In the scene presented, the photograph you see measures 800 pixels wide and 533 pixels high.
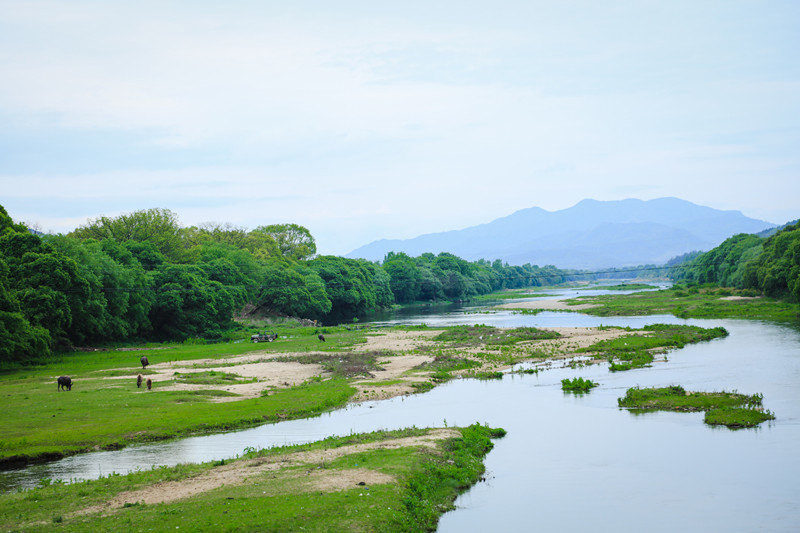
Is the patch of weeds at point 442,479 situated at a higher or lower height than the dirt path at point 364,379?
lower

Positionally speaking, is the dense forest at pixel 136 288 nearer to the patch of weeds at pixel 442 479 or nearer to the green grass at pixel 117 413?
the green grass at pixel 117 413

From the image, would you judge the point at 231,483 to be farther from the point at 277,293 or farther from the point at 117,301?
the point at 277,293

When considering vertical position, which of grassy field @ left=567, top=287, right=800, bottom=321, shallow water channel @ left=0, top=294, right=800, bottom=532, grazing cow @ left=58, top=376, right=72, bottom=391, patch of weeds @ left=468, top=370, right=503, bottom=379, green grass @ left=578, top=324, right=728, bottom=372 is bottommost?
shallow water channel @ left=0, top=294, right=800, bottom=532

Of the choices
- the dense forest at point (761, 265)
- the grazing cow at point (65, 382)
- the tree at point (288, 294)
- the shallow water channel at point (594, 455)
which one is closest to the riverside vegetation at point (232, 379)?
the grazing cow at point (65, 382)

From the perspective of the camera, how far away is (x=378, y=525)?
1944cm

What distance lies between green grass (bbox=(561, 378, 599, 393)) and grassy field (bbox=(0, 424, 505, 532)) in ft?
52.4

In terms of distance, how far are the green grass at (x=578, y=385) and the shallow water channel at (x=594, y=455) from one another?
0.63 metres

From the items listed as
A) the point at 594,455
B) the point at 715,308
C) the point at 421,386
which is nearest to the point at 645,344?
the point at 421,386

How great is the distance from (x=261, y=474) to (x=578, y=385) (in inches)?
1037

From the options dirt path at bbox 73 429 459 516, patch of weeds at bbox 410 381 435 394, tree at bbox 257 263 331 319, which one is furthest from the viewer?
tree at bbox 257 263 331 319

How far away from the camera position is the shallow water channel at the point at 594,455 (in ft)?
72.6

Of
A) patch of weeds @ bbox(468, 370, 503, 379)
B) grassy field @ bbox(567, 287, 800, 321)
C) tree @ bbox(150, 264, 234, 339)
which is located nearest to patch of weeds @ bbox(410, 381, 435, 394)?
patch of weeds @ bbox(468, 370, 503, 379)

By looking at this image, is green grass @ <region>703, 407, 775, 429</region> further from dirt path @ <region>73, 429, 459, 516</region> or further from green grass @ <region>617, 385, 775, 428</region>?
dirt path @ <region>73, 429, 459, 516</region>

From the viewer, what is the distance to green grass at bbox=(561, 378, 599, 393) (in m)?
43.2
